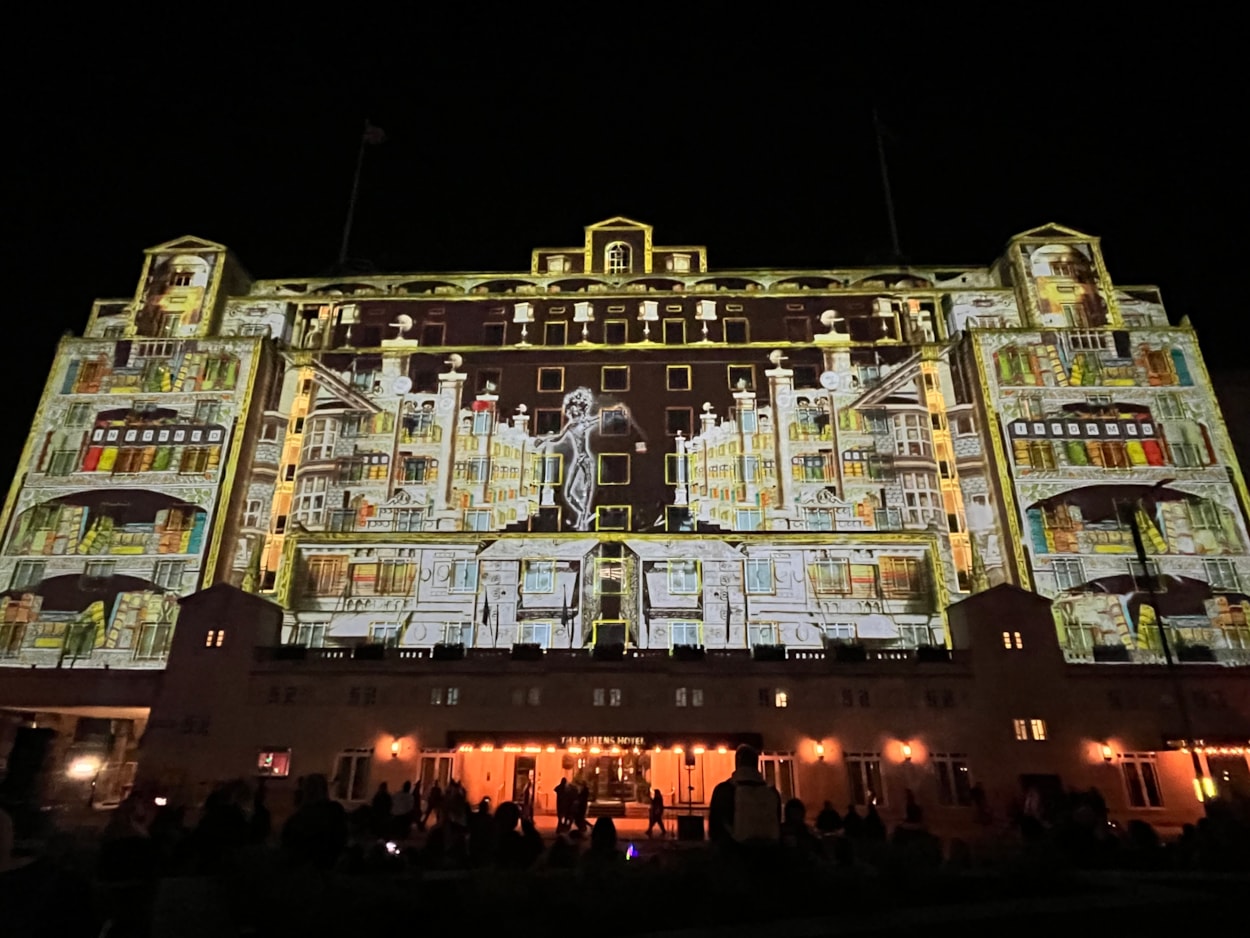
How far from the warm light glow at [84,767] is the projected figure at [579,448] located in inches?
1087

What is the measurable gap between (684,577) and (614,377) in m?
13.2

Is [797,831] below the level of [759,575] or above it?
below

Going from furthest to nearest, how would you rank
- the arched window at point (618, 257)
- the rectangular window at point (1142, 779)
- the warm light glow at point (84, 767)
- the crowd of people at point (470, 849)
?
1. the arched window at point (618, 257)
2. the warm light glow at point (84, 767)
3. the rectangular window at point (1142, 779)
4. the crowd of people at point (470, 849)

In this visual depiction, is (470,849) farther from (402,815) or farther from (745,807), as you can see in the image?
(402,815)

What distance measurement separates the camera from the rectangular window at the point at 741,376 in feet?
155

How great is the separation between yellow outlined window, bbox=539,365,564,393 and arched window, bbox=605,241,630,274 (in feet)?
29.9

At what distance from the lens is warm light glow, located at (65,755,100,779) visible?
40.5 m

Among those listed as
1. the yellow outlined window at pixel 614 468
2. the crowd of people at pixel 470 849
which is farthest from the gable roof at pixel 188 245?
the crowd of people at pixel 470 849

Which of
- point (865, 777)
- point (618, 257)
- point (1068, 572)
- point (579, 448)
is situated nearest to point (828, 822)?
point (865, 777)

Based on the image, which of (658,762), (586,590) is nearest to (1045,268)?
(586,590)

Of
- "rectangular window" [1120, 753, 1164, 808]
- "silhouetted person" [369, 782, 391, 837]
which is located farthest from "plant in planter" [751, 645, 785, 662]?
"silhouetted person" [369, 782, 391, 837]

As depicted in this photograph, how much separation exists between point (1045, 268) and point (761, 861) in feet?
164

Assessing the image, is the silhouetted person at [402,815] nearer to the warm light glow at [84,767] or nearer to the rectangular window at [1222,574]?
the warm light glow at [84,767]

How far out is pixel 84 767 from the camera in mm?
41531
